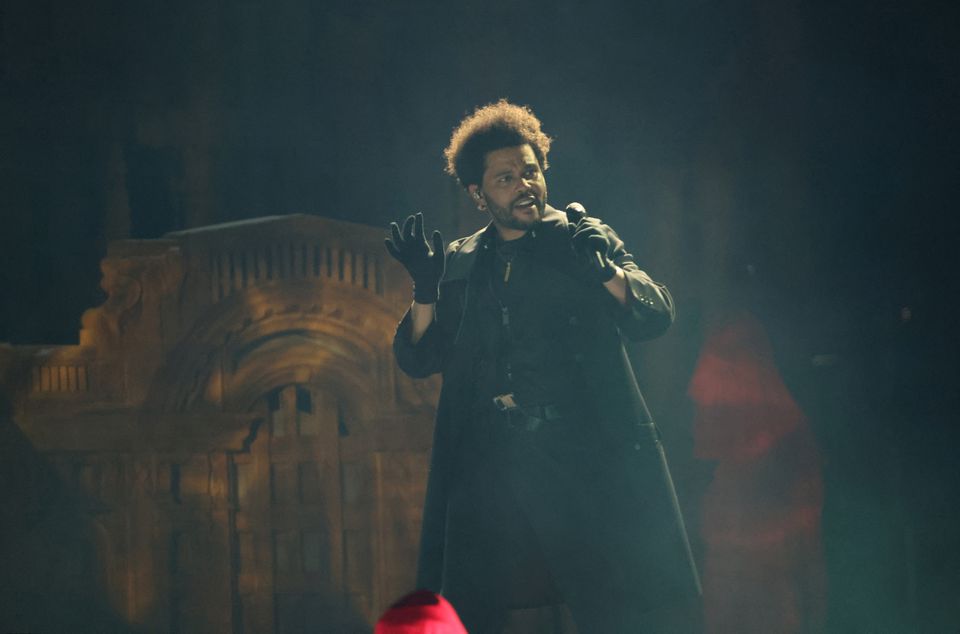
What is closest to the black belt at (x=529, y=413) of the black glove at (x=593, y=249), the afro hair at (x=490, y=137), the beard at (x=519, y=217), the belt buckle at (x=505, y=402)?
the belt buckle at (x=505, y=402)

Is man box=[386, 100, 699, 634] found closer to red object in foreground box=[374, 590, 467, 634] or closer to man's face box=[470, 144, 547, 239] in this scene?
man's face box=[470, 144, 547, 239]

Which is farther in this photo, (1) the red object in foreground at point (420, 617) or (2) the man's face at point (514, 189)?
(2) the man's face at point (514, 189)

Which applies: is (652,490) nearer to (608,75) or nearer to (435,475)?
(435,475)

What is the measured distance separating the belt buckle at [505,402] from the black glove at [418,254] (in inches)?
16.0

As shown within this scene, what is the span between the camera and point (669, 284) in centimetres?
450

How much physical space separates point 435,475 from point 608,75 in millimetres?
1899

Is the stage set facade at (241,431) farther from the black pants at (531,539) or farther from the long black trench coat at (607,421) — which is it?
the black pants at (531,539)

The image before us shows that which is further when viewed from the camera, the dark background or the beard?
the dark background

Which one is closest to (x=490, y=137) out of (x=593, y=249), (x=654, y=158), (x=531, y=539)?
(x=593, y=249)

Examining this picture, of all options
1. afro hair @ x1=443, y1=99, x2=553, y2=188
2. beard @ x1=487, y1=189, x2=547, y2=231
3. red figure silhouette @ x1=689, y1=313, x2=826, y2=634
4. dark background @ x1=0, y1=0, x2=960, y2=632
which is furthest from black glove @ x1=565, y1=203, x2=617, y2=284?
red figure silhouette @ x1=689, y1=313, x2=826, y2=634

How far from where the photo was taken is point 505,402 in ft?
11.4

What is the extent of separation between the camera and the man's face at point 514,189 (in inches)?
139

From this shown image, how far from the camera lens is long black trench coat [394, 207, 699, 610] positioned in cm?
342

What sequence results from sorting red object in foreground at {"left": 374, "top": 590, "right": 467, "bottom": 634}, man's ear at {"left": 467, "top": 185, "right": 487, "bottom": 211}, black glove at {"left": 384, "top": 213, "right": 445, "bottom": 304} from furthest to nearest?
man's ear at {"left": 467, "top": 185, "right": 487, "bottom": 211}, black glove at {"left": 384, "top": 213, "right": 445, "bottom": 304}, red object in foreground at {"left": 374, "top": 590, "right": 467, "bottom": 634}
